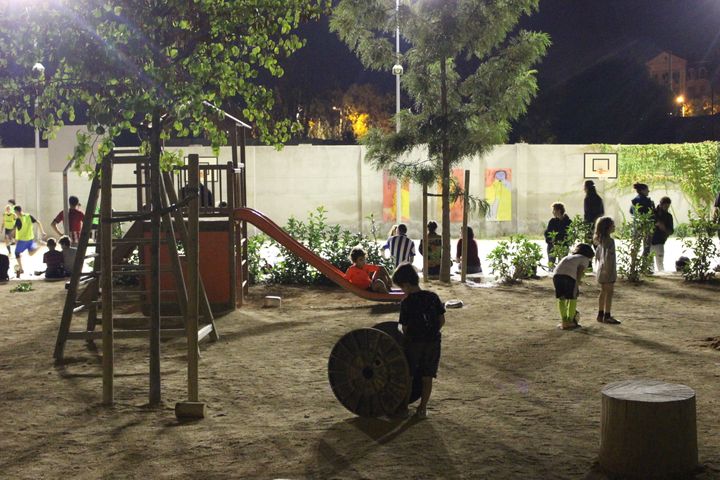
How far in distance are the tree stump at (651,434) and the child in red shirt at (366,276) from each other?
7.53 meters

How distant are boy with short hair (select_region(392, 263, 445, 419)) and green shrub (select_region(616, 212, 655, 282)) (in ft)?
30.2

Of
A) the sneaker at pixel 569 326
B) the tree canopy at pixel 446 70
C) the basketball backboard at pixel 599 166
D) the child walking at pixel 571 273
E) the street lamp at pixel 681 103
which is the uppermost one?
the street lamp at pixel 681 103

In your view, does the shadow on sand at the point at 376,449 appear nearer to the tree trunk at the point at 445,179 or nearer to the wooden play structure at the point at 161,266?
the wooden play structure at the point at 161,266

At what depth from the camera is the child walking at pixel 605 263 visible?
11109mm

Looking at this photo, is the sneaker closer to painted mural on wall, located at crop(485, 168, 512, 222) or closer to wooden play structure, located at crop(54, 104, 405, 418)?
wooden play structure, located at crop(54, 104, 405, 418)

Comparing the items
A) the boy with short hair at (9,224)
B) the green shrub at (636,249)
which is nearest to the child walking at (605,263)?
the green shrub at (636,249)

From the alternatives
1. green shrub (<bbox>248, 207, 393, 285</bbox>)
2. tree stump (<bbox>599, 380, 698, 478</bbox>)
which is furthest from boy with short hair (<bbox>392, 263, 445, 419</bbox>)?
green shrub (<bbox>248, 207, 393, 285</bbox>)

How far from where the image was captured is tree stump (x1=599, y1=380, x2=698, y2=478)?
17.5 ft

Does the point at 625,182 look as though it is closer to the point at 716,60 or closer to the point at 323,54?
the point at 323,54

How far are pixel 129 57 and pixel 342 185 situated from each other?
2285 centimetres

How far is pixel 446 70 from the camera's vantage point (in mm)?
16656

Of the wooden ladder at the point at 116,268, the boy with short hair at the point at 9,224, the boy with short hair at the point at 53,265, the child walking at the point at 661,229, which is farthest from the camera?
the boy with short hair at the point at 9,224

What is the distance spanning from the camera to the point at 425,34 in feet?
53.4

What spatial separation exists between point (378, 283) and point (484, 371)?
4.29 m
